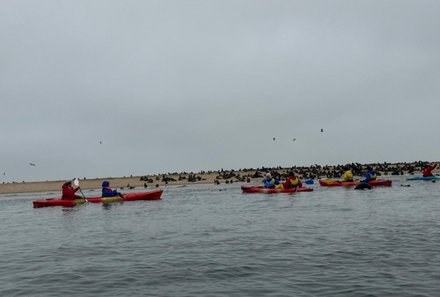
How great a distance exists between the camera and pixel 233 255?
13070mm

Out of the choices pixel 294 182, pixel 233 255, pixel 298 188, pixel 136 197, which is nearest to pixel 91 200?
pixel 136 197

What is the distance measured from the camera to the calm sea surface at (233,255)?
975 cm

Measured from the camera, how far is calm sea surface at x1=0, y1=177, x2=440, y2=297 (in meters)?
9.75

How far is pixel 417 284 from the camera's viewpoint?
30.7 feet

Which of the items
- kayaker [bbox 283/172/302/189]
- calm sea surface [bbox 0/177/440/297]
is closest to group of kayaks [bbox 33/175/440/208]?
kayaker [bbox 283/172/302/189]

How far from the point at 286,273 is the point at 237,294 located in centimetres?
194

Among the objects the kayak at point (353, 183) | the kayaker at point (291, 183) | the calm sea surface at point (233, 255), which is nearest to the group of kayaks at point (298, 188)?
the kayak at point (353, 183)

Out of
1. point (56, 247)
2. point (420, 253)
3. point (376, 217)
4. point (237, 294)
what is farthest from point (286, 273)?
point (376, 217)

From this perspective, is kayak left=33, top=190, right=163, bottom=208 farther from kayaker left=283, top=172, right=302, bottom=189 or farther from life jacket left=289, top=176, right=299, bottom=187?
life jacket left=289, top=176, right=299, bottom=187

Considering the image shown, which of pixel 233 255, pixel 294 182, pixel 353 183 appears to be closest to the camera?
pixel 233 255

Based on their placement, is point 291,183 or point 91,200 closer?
point 91,200

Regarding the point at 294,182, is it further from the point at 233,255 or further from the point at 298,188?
the point at 233,255

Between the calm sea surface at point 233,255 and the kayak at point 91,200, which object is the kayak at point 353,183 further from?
the calm sea surface at point 233,255

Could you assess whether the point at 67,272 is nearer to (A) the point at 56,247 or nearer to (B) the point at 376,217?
(A) the point at 56,247
